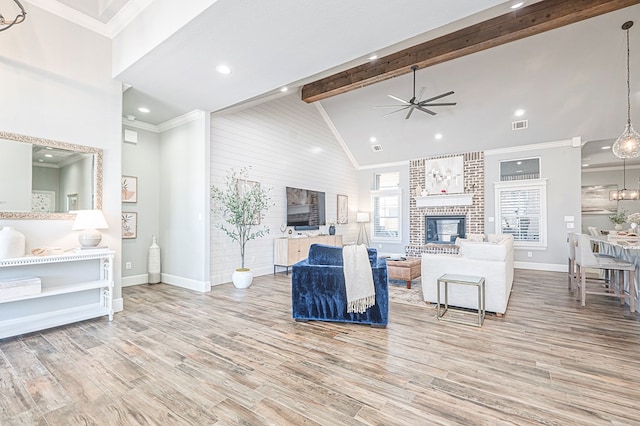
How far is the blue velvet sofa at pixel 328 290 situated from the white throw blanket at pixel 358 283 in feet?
0.20

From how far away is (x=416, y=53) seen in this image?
5.20 metres

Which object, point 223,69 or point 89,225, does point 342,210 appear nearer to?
point 223,69

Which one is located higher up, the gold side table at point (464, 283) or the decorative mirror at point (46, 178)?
the decorative mirror at point (46, 178)

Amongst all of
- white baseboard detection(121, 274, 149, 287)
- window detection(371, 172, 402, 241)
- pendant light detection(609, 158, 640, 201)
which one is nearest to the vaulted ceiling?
window detection(371, 172, 402, 241)

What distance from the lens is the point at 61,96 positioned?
11.9ft

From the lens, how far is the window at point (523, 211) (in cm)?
734

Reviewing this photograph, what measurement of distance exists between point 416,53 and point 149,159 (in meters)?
5.43

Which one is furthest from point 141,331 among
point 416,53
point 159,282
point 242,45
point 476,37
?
point 476,37

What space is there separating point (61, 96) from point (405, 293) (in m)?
5.51

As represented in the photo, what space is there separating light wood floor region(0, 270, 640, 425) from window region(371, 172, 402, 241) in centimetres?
577

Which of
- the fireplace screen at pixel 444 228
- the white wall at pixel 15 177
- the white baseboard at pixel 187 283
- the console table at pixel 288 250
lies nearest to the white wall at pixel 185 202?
the white baseboard at pixel 187 283

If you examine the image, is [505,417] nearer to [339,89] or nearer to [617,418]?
[617,418]

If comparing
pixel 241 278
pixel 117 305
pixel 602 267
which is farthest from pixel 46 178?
pixel 602 267

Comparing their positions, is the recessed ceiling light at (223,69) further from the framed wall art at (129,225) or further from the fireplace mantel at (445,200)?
the fireplace mantel at (445,200)
